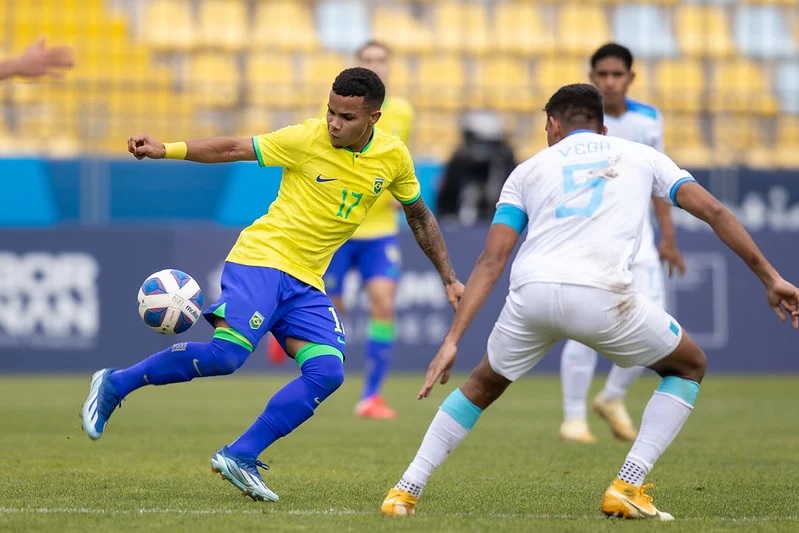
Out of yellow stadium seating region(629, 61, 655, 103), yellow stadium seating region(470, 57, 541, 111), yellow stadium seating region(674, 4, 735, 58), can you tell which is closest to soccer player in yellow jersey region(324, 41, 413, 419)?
yellow stadium seating region(470, 57, 541, 111)

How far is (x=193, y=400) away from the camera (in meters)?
12.2

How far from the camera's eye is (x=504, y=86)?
18359mm

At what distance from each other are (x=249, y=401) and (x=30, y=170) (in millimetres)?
5291

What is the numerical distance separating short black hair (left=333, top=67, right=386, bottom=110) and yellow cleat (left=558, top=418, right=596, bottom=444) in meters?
3.51

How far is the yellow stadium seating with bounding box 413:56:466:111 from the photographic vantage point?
17.8m

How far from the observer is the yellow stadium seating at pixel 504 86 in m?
18.1

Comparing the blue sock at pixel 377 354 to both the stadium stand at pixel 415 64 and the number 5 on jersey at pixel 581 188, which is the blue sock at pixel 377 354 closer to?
the number 5 on jersey at pixel 581 188

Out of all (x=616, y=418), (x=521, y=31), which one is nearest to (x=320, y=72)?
(x=521, y=31)

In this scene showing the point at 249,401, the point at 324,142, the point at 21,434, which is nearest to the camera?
the point at 324,142

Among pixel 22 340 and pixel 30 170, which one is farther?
pixel 30 170

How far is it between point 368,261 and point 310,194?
4555 mm

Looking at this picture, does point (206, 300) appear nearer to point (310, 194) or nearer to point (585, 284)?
point (310, 194)

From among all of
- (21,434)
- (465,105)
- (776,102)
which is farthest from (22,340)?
(776,102)

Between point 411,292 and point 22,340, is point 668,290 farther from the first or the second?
point 22,340
